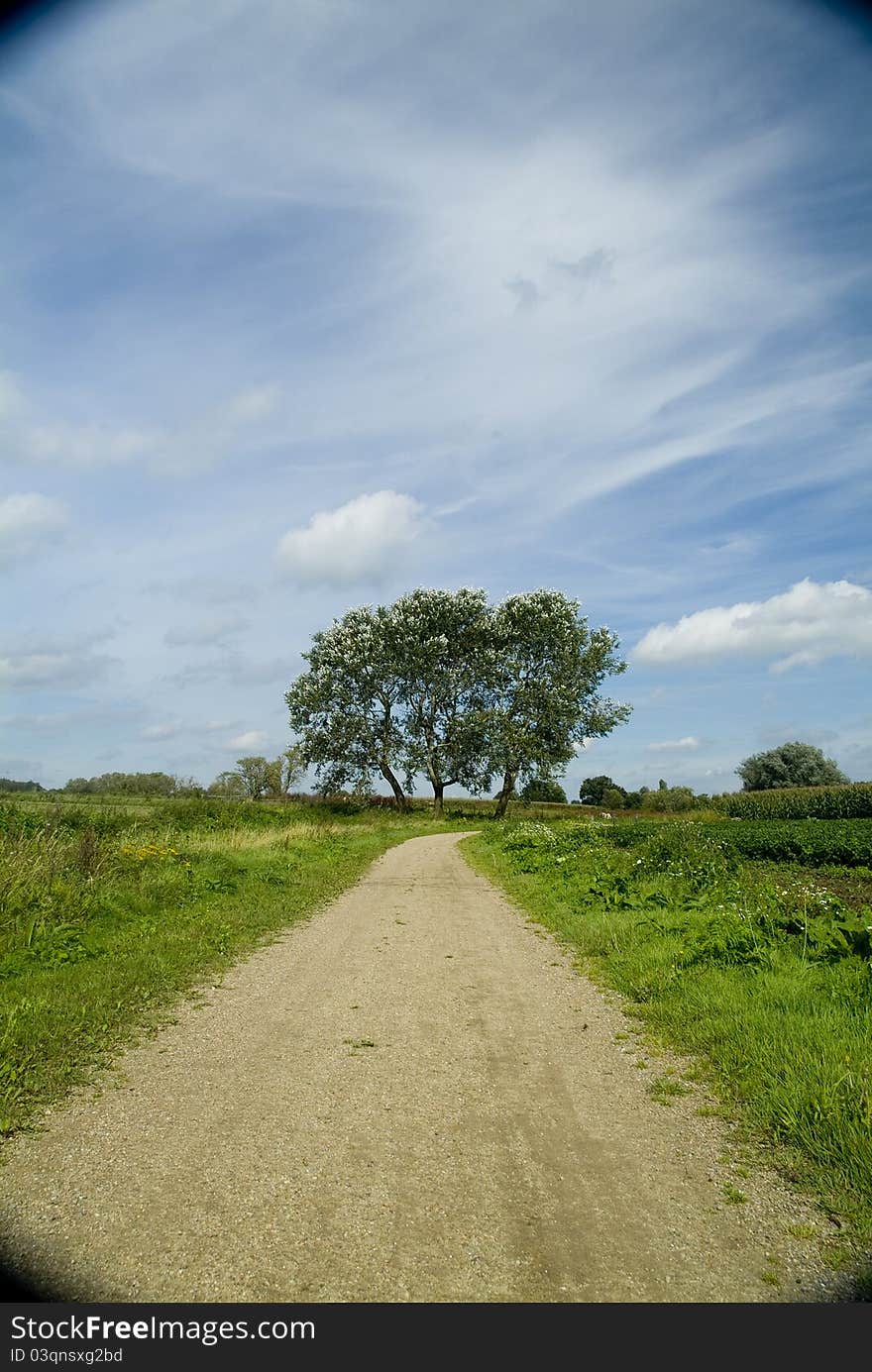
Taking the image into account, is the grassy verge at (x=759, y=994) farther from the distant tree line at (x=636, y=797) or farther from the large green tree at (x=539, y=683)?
the distant tree line at (x=636, y=797)

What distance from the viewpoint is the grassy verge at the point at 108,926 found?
626 centimetres

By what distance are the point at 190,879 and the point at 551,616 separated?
4101cm

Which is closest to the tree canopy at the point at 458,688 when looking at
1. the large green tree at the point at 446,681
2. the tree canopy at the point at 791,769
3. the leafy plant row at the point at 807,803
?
the large green tree at the point at 446,681

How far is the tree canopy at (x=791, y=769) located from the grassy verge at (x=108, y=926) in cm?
8000

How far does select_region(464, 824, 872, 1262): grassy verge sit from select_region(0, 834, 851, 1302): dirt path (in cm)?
38

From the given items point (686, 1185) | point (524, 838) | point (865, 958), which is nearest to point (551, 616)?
point (524, 838)

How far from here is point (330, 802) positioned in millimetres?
56594

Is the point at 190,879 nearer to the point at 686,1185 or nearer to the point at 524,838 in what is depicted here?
the point at 686,1185

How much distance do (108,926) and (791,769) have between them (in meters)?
91.0

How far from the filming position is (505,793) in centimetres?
5584

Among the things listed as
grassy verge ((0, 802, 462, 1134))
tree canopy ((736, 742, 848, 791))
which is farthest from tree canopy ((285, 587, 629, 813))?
tree canopy ((736, 742, 848, 791))

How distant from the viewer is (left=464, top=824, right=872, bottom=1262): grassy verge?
4617 millimetres

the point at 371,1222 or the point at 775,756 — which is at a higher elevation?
the point at 775,756

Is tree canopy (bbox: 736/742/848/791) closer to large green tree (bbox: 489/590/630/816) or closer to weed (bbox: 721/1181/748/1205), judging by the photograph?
large green tree (bbox: 489/590/630/816)
